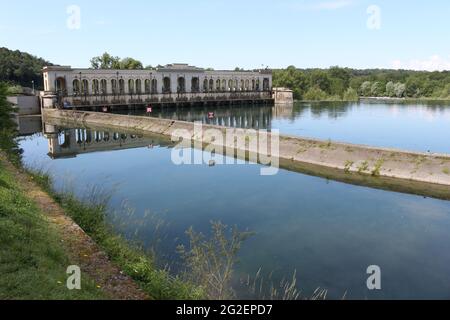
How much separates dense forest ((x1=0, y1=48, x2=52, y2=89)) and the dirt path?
89.3 meters

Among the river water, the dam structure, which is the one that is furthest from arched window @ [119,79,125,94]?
the river water

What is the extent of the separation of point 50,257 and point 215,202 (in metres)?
8.71

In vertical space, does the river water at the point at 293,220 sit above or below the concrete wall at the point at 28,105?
below

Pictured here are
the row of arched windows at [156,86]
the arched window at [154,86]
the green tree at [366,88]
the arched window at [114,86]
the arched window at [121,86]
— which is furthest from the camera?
the green tree at [366,88]

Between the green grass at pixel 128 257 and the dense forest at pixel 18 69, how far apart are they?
88467mm

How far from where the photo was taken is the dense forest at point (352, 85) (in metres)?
116

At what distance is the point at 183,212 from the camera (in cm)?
1470

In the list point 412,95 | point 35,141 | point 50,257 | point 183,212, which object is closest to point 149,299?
point 50,257

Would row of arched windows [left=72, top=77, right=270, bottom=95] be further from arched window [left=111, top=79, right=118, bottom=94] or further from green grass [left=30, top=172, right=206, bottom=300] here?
green grass [left=30, top=172, right=206, bottom=300]

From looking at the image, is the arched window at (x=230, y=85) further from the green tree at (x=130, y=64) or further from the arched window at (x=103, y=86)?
the arched window at (x=103, y=86)

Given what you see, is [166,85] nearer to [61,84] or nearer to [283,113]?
[61,84]

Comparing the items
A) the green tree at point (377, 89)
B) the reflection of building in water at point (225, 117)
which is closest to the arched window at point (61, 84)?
the reflection of building in water at point (225, 117)

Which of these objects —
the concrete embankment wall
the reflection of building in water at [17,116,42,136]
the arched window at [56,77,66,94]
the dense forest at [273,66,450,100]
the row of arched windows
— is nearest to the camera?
the concrete embankment wall

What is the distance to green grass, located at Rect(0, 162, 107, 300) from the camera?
6.36m
